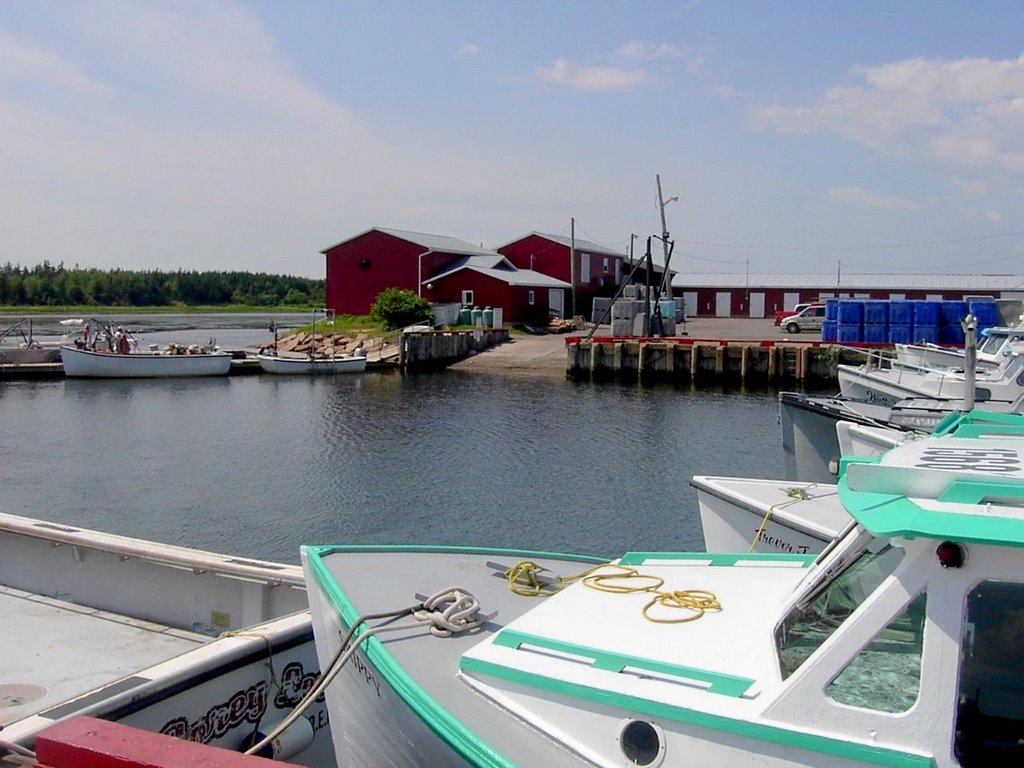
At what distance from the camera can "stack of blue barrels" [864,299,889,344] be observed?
4241 cm

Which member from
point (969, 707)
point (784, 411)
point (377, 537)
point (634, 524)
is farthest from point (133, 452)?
point (969, 707)

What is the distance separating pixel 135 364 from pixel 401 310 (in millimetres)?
14302

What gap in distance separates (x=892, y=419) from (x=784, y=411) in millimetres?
2539

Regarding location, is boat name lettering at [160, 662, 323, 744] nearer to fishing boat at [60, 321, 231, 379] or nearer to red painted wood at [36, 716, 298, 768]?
red painted wood at [36, 716, 298, 768]

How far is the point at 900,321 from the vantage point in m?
42.4

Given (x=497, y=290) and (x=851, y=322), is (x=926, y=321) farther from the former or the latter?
(x=497, y=290)

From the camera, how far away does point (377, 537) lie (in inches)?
648

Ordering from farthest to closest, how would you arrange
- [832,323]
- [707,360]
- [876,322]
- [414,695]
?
[832,323]
[876,322]
[707,360]
[414,695]

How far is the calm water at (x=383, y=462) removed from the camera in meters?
17.1

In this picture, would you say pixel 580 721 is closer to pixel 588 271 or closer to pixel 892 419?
pixel 892 419

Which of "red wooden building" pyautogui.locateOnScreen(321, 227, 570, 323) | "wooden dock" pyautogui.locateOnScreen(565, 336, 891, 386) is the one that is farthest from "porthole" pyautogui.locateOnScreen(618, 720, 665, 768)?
"red wooden building" pyautogui.locateOnScreen(321, 227, 570, 323)

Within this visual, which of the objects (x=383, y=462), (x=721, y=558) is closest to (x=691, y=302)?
(x=383, y=462)

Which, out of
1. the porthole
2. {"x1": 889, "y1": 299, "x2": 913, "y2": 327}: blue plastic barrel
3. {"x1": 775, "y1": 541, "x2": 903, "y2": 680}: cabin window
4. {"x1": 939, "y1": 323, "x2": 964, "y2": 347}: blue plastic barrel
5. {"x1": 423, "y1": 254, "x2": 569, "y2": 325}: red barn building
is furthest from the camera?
{"x1": 423, "y1": 254, "x2": 569, "y2": 325}: red barn building

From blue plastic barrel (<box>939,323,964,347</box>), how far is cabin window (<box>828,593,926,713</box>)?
1609 inches
